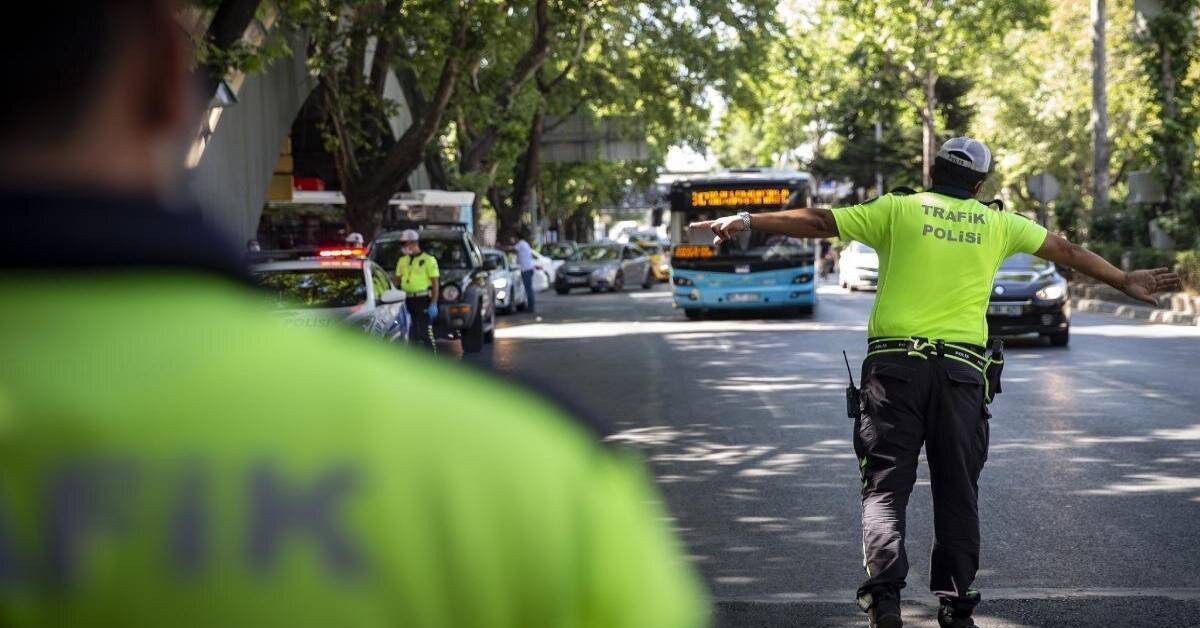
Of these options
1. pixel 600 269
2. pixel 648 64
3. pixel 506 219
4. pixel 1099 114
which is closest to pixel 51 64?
pixel 1099 114

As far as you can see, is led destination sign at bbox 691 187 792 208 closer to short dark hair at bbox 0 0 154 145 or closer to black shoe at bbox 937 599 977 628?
black shoe at bbox 937 599 977 628

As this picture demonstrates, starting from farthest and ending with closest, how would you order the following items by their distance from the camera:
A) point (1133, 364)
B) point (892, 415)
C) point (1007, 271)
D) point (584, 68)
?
1. point (584, 68)
2. point (1007, 271)
3. point (1133, 364)
4. point (892, 415)

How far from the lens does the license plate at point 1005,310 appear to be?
62.1 feet

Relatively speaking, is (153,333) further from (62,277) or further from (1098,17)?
(1098,17)

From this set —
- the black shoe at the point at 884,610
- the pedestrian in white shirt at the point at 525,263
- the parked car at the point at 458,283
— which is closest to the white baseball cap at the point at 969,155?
the black shoe at the point at 884,610

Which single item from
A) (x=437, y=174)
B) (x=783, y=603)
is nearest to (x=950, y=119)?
(x=437, y=174)

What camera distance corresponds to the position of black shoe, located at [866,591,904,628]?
519 cm

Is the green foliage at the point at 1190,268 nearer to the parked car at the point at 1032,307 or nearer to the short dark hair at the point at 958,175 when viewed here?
the parked car at the point at 1032,307

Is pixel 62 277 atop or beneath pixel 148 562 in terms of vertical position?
atop

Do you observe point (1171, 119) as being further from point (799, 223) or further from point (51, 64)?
point (51, 64)

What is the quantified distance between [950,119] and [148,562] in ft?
210

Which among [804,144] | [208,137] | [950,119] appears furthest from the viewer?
[804,144]

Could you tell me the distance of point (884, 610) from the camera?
5215 millimetres

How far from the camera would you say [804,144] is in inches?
3563
